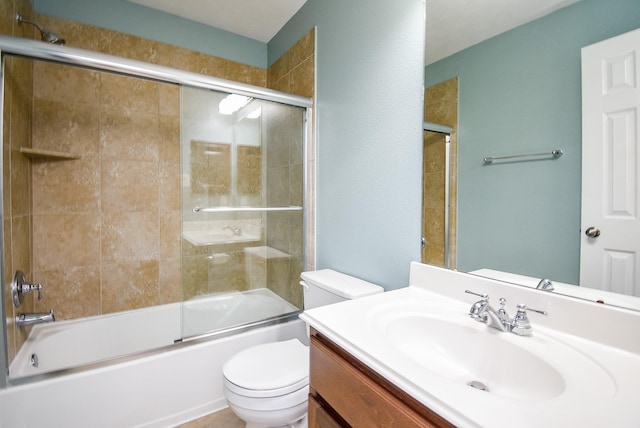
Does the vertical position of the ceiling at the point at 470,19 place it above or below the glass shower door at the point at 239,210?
above

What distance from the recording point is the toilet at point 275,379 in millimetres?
1142

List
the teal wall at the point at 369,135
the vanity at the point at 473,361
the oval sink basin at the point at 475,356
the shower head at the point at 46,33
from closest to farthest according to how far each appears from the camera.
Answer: the vanity at the point at 473,361 < the oval sink basin at the point at 475,356 < the teal wall at the point at 369,135 < the shower head at the point at 46,33

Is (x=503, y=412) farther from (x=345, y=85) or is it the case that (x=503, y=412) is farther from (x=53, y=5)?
(x=53, y=5)

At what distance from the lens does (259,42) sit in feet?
8.21

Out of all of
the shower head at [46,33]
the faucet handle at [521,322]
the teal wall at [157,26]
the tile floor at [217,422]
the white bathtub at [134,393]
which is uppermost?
the teal wall at [157,26]

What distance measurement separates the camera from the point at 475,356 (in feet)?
2.71

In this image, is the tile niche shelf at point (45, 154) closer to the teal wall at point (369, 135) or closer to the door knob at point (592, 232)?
the teal wall at point (369, 135)

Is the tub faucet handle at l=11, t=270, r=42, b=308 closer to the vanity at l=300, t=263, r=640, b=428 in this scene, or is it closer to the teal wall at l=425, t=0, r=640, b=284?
the vanity at l=300, t=263, r=640, b=428

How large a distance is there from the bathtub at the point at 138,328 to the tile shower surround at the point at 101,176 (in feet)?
0.35

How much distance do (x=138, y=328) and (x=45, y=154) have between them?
1.22 metres

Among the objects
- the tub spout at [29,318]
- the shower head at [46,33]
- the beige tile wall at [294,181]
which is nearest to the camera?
the tub spout at [29,318]

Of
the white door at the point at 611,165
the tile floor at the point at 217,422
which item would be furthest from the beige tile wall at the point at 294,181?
the white door at the point at 611,165

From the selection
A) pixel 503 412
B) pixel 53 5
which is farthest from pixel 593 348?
pixel 53 5

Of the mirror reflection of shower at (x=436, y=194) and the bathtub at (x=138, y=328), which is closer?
the mirror reflection of shower at (x=436, y=194)
